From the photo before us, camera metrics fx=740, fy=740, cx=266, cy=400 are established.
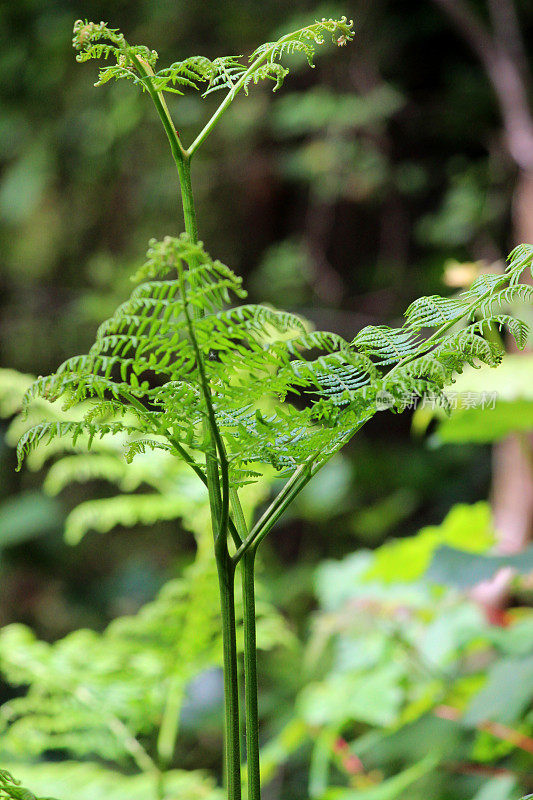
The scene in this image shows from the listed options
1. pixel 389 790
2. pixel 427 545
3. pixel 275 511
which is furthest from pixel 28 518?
pixel 275 511

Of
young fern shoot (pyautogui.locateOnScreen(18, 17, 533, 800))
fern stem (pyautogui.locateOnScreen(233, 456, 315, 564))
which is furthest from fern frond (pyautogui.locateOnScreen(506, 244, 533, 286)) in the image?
fern stem (pyautogui.locateOnScreen(233, 456, 315, 564))

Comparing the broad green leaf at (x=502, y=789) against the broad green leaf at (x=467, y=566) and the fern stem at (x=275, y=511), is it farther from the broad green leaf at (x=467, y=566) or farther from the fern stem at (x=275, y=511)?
the fern stem at (x=275, y=511)

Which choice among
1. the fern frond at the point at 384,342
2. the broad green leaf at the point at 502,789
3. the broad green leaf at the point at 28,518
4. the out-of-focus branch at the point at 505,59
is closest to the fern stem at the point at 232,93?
the fern frond at the point at 384,342

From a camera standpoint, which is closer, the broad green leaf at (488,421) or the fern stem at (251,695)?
the fern stem at (251,695)

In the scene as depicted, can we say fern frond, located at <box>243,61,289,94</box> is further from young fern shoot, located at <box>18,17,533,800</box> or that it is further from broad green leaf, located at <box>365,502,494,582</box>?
broad green leaf, located at <box>365,502,494,582</box>

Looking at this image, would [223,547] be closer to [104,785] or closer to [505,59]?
[104,785]

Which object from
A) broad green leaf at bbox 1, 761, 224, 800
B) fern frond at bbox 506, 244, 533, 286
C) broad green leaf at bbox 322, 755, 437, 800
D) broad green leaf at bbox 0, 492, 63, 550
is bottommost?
broad green leaf at bbox 1, 761, 224, 800

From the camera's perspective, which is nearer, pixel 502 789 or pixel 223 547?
pixel 223 547

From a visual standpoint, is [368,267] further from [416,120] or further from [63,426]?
[63,426]

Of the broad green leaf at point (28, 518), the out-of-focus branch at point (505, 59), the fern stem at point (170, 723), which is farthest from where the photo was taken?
the broad green leaf at point (28, 518)

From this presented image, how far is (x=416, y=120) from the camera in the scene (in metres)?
2.41

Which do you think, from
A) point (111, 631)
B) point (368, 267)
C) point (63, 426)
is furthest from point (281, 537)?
point (63, 426)

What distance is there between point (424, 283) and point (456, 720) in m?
1.71

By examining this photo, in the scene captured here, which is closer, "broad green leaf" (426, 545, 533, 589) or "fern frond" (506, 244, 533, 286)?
"fern frond" (506, 244, 533, 286)
